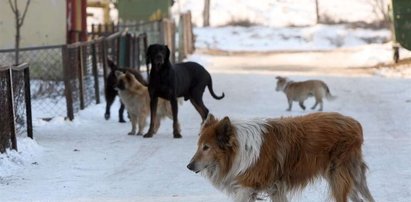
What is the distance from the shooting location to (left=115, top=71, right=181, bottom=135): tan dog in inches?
528

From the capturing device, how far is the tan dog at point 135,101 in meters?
13.4

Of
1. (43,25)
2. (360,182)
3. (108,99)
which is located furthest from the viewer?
(43,25)

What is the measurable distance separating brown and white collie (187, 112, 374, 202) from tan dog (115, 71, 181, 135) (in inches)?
256

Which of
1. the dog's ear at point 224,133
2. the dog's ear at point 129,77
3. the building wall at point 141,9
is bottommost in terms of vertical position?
the dog's ear at point 224,133

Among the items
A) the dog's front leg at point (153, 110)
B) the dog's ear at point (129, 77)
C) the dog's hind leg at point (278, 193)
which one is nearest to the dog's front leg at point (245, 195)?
the dog's hind leg at point (278, 193)

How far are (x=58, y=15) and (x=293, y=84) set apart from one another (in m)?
7.65

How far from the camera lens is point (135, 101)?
44.2 ft

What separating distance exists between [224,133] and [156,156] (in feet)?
14.5

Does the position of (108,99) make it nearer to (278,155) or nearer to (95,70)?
(95,70)

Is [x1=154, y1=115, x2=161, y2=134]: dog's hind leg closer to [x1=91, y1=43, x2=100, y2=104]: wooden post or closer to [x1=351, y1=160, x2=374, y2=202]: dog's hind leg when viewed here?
[x1=91, y1=43, x2=100, y2=104]: wooden post

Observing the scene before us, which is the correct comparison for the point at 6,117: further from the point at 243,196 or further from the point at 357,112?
the point at 357,112

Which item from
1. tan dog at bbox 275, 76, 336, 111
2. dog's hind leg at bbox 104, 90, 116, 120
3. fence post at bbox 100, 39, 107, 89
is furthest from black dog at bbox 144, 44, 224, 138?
fence post at bbox 100, 39, 107, 89

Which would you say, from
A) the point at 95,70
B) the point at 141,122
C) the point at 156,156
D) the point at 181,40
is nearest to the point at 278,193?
the point at 156,156

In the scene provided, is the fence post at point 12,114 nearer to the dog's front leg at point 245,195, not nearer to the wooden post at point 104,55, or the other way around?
the dog's front leg at point 245,195
